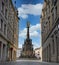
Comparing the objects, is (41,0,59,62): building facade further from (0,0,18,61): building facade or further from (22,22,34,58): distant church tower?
(22,22,34,58): distant church tower

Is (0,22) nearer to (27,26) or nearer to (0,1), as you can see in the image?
(0,1)

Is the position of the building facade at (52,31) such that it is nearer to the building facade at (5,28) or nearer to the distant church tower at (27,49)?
the building facade at (5,28)

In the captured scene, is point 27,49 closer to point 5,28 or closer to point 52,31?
point 5,28

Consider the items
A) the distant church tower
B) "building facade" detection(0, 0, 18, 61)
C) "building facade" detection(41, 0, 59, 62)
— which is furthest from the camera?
the distant church tower

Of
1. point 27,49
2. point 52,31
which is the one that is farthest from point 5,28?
point 27,49

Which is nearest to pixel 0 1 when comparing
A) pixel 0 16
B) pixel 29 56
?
pixel 0 16

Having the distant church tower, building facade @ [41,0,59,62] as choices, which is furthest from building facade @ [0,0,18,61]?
the distant church tower

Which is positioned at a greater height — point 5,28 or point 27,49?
point 5,28

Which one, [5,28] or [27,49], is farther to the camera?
[27,49]

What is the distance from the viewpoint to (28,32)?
10406 cm

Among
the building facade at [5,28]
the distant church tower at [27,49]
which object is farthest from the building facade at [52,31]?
the distant church tower at [27,49]

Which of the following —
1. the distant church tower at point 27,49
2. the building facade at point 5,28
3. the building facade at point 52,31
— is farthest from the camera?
the distant church tower at point 27,49

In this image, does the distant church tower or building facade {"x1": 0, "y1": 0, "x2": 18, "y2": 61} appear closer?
building facade {"x1": 0, "y1": 0, "x2": 18, "y2": 61}

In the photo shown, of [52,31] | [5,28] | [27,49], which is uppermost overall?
[5,28]
